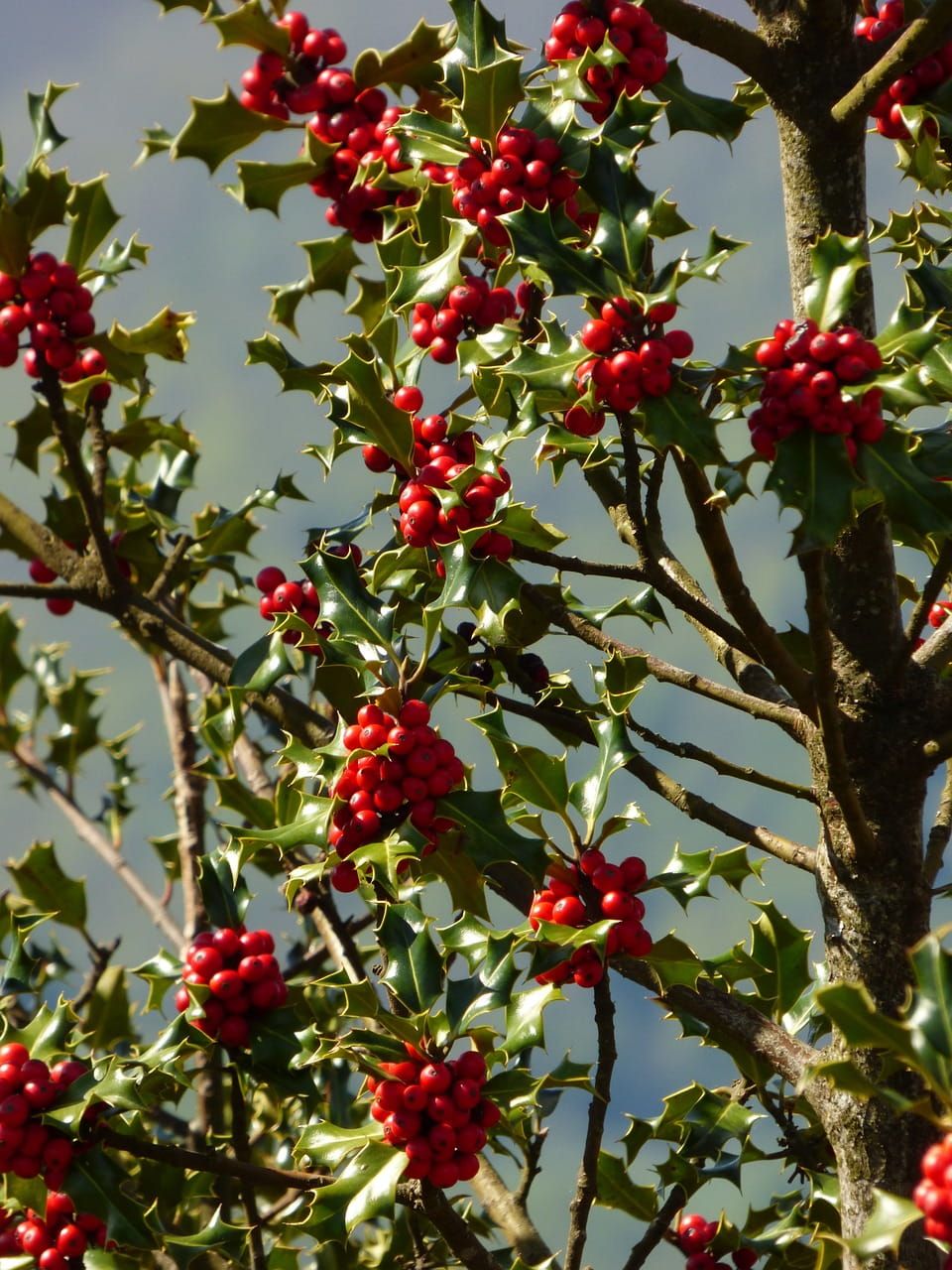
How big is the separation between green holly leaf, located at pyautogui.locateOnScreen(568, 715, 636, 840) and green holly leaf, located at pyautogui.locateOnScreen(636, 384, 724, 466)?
0.58 meters

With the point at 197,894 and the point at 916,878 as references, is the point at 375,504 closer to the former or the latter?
the point at 916,878

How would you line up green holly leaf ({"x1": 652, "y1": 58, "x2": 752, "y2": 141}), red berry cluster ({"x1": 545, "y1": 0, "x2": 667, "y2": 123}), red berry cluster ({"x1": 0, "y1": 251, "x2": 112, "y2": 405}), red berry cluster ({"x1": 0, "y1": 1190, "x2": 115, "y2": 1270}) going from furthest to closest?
red berry cluster ({"x1": 0, "y1": 251, "x2": 112, "y2": 405}) → green holly leaf ({"x1": 652, "y1": 58, "x2": 752, "y2": 141}) → red berry cluster ({"x1": 545, "y1": 0, "x2": 667, "y2": 123}) → red berry cluster ({"x1": 0, "y1": 1190, "x2": 115, "y2": 1270})

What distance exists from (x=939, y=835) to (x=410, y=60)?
213 centimetres

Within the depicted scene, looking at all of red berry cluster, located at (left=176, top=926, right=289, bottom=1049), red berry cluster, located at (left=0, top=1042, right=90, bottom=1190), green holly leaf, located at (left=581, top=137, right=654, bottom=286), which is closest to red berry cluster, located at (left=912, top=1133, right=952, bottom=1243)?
Result: green holly leaf, located at (left=581, top=137, right=654, bottom=286)

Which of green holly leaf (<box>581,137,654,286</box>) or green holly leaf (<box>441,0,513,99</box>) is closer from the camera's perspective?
green holly leaf (<box>581,137,654,286</box>)

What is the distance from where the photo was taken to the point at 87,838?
16.6 ft

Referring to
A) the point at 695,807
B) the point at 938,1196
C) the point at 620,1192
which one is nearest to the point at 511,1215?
the point at 620,1192

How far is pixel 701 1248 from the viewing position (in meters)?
3.23

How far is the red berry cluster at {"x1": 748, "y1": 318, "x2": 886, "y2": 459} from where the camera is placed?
210cm

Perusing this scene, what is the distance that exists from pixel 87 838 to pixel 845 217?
342 cm

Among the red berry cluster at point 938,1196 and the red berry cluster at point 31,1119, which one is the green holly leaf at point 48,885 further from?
the red berry cluster at point 938,1196

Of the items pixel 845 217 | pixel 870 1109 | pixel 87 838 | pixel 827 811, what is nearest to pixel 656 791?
pixel 827 811

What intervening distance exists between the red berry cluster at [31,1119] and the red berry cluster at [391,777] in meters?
0.72

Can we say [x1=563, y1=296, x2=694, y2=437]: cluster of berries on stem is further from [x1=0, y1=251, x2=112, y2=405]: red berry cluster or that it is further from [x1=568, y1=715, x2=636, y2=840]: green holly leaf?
[x1=0, y1=251, x2=112, y2=405]: red berry cluster
